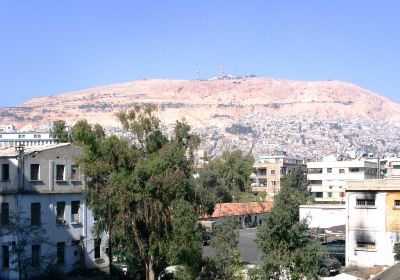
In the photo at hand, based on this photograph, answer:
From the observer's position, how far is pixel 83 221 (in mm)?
36375

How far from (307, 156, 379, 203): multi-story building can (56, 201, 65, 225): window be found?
162 ft

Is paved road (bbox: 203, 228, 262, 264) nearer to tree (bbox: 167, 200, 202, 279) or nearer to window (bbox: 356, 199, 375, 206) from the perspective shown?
tree (bbox: 167, 200, 202, 279)

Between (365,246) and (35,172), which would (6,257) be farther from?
(365,246)

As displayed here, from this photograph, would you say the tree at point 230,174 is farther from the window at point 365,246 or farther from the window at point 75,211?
the window at point 75,211

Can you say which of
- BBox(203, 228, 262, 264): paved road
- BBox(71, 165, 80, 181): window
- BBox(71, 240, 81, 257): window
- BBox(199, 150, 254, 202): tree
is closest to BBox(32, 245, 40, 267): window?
BBox(71, 240, 81, 257): window

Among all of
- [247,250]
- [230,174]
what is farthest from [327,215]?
[230,174]

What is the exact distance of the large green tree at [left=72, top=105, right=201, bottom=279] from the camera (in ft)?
100

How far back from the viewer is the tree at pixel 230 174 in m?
79.8

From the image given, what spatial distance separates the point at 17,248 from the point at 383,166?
6684 cm

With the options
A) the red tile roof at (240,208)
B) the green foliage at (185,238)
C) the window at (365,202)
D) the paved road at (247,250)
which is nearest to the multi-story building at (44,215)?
the green foliage at (185,238)

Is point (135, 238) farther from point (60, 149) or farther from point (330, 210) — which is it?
point (330, 210)

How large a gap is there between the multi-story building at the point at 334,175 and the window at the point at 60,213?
49.4 metres

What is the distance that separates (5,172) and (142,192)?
23.8ft

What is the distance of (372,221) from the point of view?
117 feet
